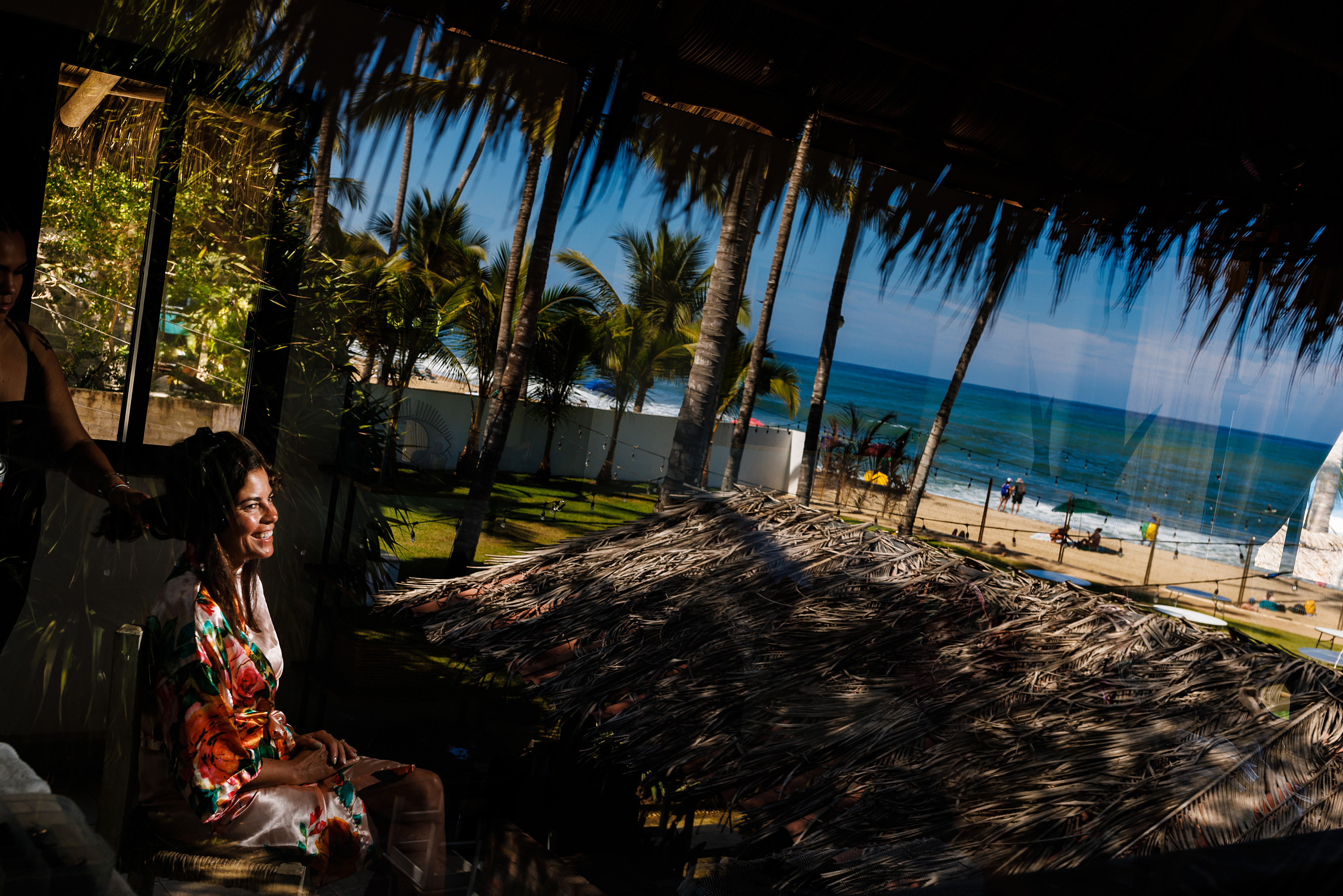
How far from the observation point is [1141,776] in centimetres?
197

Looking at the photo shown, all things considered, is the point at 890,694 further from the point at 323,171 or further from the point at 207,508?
the point at 323,171

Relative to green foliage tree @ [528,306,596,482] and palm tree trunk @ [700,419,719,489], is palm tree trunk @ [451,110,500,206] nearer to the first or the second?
green foliage tree @ [528,306,596,482]

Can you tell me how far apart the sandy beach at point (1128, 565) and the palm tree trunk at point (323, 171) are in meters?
1.75

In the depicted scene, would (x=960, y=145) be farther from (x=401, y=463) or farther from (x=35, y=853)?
(x=35, y=853)

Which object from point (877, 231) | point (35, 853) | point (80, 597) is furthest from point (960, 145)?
point (35, 853)

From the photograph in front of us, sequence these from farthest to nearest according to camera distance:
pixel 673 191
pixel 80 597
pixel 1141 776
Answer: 1. pixel 673 191
2. pixel 1141 776
3. pixel 80 597

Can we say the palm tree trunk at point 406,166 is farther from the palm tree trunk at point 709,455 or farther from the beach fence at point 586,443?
the palm tree trunk at point 709,455

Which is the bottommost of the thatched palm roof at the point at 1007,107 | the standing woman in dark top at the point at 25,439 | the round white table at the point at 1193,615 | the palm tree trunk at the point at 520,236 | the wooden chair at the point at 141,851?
the wooden chair at the point at 141,851

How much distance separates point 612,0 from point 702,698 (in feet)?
6.10

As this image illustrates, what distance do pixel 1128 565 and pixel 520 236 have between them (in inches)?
109

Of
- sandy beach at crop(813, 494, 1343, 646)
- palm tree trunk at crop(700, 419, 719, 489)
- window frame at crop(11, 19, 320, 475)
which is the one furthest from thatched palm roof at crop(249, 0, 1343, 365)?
sandy beach at crop(813, 494, 1343, 646)

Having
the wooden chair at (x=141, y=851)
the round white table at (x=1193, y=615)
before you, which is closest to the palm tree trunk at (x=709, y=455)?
the wooden chair at (x=141, y=851)

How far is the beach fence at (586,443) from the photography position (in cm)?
214

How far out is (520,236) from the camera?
213 centimetres
